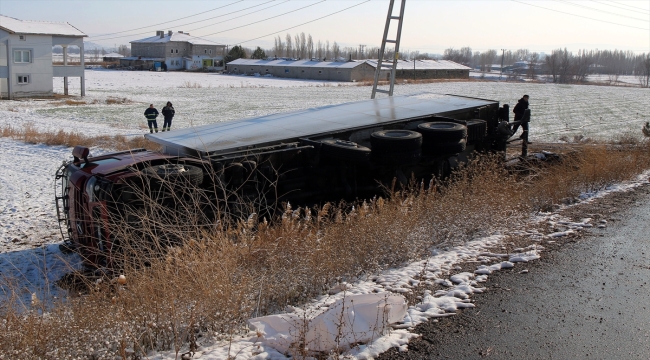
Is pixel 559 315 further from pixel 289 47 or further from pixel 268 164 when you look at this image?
pixel 289 47

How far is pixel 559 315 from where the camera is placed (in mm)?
5109

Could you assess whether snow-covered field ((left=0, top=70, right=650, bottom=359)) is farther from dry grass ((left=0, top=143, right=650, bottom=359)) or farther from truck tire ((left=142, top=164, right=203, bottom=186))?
truck tire ((left=142, top=164, right=203, bottom=186))

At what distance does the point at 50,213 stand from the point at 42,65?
38.4 metres

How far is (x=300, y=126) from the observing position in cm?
972

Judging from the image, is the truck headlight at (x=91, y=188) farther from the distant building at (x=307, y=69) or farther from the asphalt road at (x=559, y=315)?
the distant building at (x=307, y=69)

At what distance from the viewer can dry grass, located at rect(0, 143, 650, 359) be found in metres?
4.12

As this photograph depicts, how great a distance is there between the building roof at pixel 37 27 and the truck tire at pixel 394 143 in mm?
41830

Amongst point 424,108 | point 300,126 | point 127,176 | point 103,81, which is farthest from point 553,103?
point 103,81

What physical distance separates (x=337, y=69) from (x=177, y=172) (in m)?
80.4

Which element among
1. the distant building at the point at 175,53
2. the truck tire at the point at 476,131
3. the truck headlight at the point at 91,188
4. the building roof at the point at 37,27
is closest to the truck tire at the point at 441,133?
the truck tire at the point at 476,131

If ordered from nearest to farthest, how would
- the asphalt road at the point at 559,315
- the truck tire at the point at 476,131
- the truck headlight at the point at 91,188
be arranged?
the asphalt road at the point at 559,315
the truck headlight at the point at 91,188
the truck tire at the point at 476,131

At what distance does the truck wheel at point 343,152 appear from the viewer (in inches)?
338

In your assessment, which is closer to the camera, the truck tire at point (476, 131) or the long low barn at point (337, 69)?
the truck tire at point (476, 131)

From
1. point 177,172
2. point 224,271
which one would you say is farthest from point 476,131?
point 224,271
